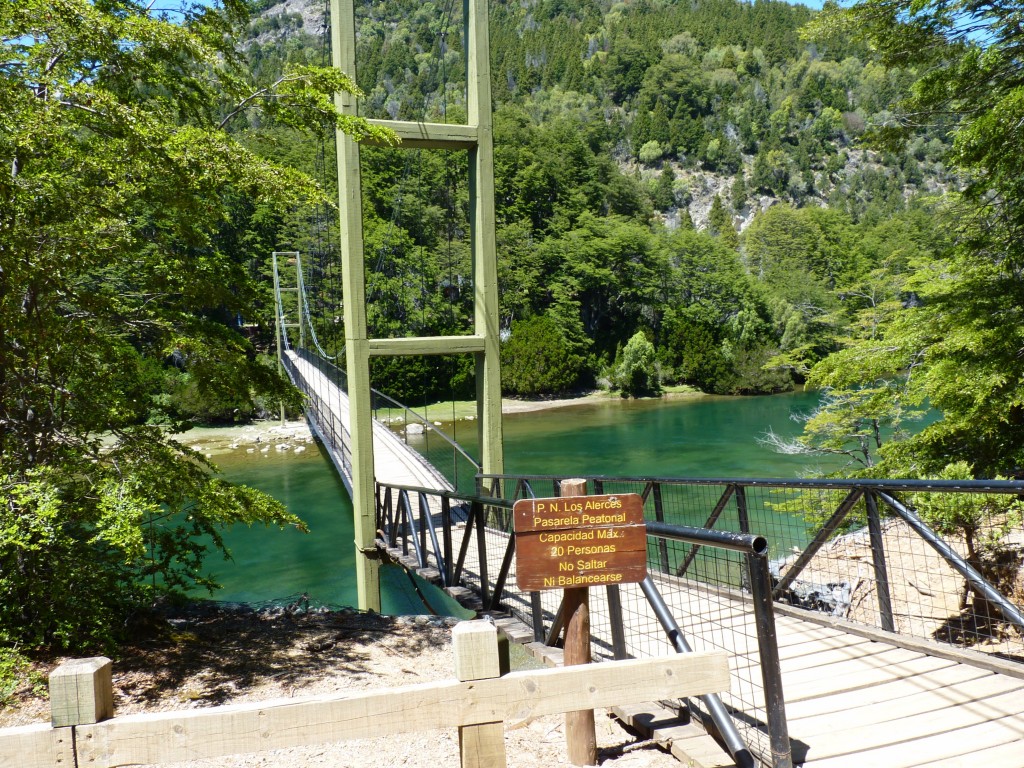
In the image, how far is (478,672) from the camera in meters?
1.82

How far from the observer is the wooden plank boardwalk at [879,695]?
210 centimetres

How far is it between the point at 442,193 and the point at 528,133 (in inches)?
405

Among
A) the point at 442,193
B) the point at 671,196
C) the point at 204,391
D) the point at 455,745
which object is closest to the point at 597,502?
the point at 455,745

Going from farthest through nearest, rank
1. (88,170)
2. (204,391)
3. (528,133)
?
(528,133), (204,391), (88,170)

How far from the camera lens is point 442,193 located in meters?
37.5

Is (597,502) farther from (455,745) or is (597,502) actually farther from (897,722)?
(455,745)

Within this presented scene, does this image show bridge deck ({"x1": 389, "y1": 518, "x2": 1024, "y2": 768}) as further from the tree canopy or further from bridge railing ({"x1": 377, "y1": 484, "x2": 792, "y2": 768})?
the tree canopy

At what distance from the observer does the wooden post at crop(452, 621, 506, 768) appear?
5.98ft

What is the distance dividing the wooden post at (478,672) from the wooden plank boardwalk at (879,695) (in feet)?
2.68

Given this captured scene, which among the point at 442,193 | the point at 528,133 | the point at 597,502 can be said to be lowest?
the point at 597,502

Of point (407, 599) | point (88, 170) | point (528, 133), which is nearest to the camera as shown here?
point (88, 170)

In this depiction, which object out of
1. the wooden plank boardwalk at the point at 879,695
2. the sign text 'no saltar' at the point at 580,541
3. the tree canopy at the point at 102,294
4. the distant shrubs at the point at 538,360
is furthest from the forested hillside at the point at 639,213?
the wooden plank boardwalk at the point at 879,695

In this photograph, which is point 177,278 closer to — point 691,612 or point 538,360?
point 691,612

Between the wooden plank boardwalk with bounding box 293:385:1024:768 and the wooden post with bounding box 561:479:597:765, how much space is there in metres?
0.43
